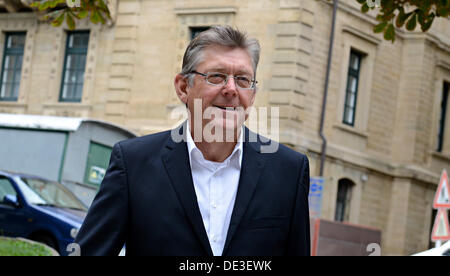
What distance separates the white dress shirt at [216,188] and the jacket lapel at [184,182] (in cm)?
5

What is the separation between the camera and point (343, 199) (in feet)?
76.9

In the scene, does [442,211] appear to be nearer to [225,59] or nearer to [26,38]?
[225,59]

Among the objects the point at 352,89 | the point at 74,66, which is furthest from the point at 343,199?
the point at 74,66

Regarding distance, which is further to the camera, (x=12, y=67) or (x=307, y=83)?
(x=12, y=67)

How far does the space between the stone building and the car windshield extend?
8.43 m

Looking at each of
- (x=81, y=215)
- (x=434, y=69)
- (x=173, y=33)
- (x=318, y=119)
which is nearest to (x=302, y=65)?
(x=318, y=119)

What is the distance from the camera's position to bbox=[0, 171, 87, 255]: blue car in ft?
39.9

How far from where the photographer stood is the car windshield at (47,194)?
13.0 meters

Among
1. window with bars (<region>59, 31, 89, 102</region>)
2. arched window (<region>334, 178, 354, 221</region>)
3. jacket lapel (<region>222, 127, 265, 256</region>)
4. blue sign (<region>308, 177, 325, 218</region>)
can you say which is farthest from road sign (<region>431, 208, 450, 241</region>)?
window with bars (<region>59, 31, 89, 102</region>)

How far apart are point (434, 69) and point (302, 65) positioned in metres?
5.98

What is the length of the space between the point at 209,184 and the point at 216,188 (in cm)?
4

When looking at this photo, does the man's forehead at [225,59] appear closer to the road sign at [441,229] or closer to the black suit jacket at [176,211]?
the black suit jacket at [176,211]

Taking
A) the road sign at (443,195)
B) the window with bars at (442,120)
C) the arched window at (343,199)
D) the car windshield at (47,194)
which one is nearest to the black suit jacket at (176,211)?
the car windshield at (47,194)
